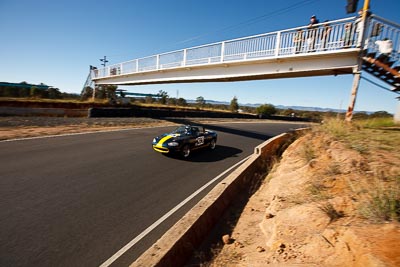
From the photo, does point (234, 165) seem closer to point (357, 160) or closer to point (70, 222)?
point (357, 160)

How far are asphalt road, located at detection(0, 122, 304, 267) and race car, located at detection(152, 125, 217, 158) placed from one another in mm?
449

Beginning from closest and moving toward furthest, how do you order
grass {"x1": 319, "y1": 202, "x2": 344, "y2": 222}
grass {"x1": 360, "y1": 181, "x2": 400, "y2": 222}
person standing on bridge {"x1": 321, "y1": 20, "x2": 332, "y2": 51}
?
grass {"x1": 360, "y1": 181, "x2": 400, "y2": 222}
grass {"x1": 319, "y1": 202, "x2": 344, "y2": 222}
person standing on bridge {"x1": 321, "y1": 20, "x2": 332, "y2": 51}

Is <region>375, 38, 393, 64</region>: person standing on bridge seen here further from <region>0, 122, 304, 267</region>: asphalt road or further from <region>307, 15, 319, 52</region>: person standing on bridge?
<region>0, 122, 304, 267</region>: asphalt road

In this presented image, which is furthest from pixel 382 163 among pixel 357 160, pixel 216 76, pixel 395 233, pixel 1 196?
pixel 216 76

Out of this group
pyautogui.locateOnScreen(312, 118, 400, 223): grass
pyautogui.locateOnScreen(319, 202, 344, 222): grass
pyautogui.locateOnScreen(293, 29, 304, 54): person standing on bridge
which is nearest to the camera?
pyautogui.locateOnScreen(312, 118, 400, 223): grass

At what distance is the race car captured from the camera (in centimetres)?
906

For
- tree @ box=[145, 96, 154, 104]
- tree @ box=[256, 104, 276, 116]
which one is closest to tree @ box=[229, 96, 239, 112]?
tree @ box=[256, 104, 276, 116]

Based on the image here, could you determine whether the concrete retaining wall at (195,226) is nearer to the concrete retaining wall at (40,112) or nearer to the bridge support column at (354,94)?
the bridge support column at (354,94)

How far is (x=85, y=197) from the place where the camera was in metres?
5.20

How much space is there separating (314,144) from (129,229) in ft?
20.0

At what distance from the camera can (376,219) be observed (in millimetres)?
2832

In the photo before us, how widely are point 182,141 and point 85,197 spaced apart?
470 cm

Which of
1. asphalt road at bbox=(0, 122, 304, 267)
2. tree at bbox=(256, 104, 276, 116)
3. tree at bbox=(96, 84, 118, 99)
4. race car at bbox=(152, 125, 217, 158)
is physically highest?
tree at bbox=(96, 84, 118, 99)

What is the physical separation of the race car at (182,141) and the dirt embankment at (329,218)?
4.23 m
